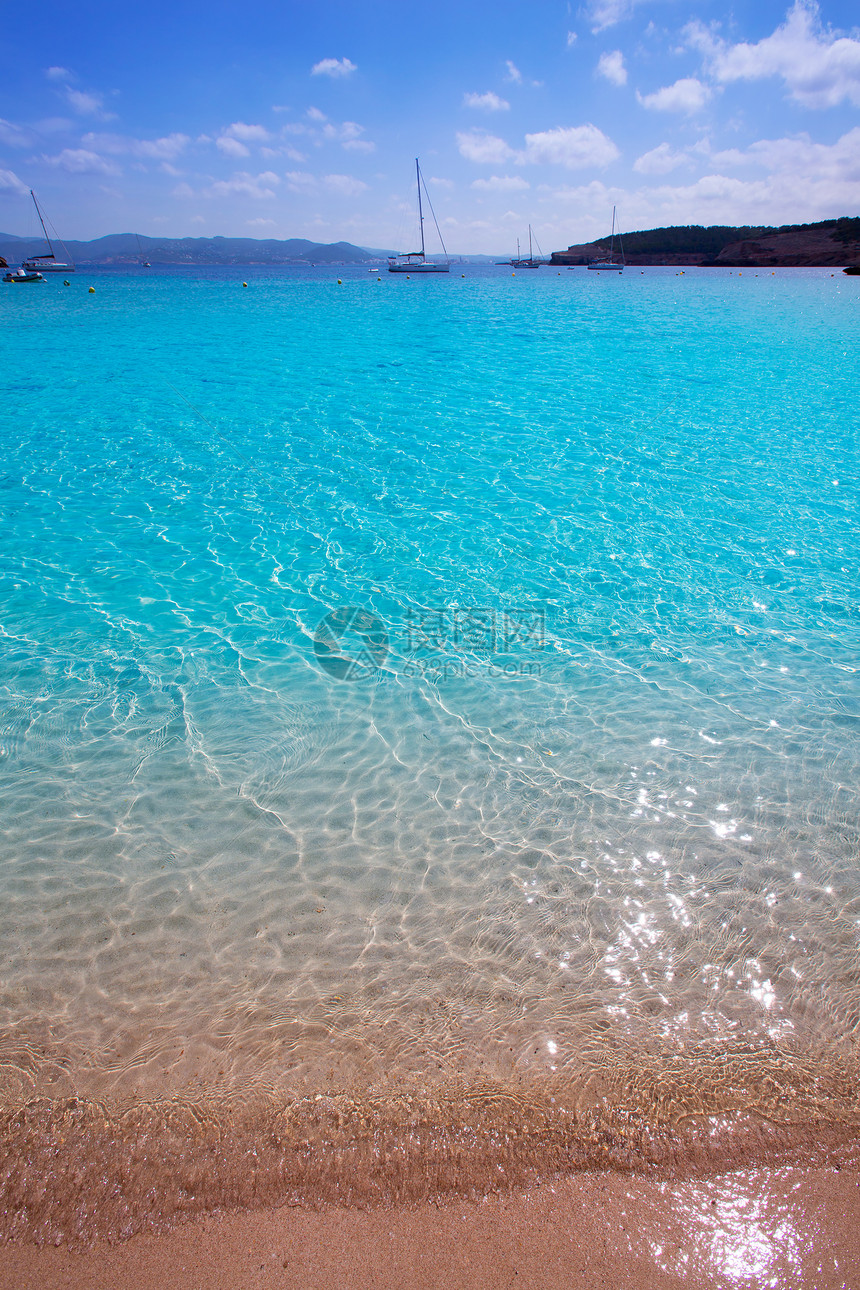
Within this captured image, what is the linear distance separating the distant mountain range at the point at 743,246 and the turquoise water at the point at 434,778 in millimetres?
134027

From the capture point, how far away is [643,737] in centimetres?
626

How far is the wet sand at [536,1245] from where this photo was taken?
8.91 ft

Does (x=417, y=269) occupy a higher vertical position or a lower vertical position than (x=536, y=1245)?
higher

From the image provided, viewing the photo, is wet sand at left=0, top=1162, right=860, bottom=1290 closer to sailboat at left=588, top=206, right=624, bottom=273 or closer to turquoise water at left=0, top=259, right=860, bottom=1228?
turquoise water at left=0, top=259, right=860, bottom=1228

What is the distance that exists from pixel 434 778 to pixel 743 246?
171892mm

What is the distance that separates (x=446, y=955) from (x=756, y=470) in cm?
1363

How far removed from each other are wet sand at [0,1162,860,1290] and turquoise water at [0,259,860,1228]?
1.24 ft

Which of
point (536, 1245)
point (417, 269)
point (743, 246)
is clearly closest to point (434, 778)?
point (536, 1245)

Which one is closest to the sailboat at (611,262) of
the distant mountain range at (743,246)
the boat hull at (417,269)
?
the distant mountain range at (743,246)

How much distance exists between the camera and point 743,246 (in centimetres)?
13438

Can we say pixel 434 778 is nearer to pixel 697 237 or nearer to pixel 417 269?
pixel 417 269

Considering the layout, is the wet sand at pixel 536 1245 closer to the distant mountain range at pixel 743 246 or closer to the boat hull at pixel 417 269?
the boat hull at pixel 417 269

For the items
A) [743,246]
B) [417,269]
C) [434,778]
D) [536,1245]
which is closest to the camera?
[536,1245]

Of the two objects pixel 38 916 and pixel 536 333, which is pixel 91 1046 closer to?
pixel 38 916
